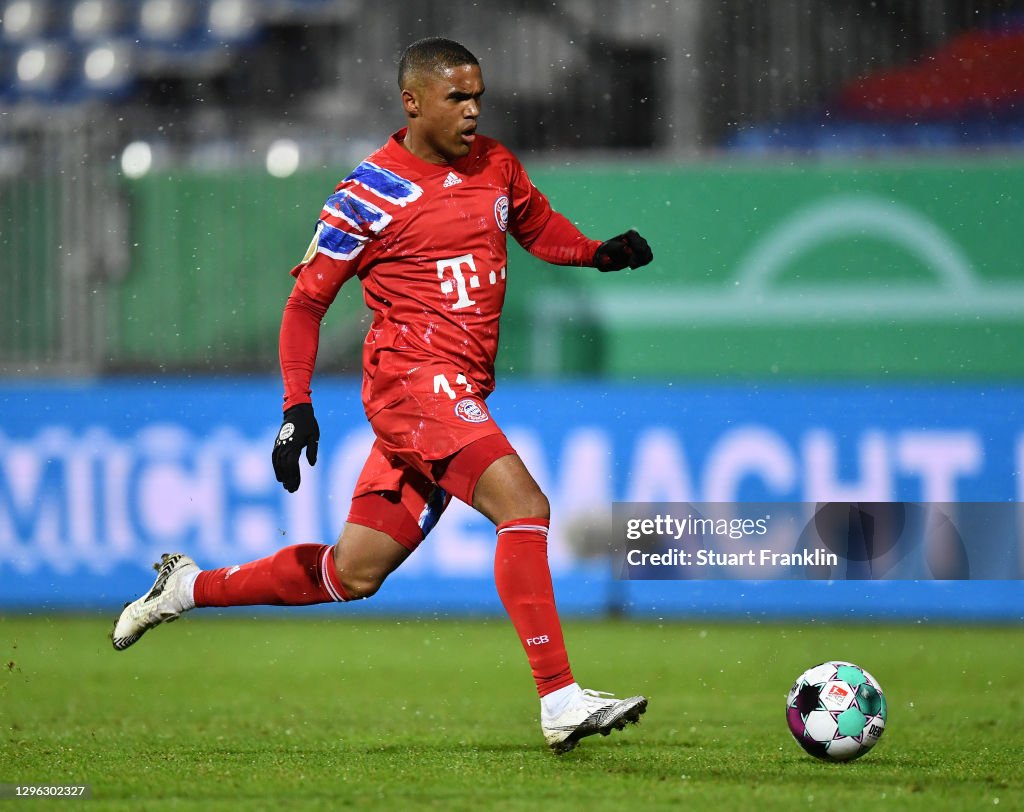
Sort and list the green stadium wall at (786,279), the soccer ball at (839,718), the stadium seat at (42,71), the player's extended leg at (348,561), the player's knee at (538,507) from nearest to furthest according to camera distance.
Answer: the soccer ball at (839,718) < the player's knee at (538,507) < the player's extended leg at (348,561) < the green stadium wall at (786,279) < the stadium seat at (42,71)

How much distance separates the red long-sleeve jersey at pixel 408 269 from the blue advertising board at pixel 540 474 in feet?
12.1

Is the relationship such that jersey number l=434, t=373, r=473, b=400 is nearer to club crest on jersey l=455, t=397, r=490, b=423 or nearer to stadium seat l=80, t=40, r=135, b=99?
club crest on jersey l=455, t=397, r=490, b=423

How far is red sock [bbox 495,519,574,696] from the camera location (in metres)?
4.40

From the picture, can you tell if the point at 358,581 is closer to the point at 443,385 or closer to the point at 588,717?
the point at 443,385

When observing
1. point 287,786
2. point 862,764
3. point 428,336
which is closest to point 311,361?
point 428,336

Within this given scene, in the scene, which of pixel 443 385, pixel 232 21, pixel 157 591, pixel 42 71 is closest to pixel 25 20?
pixel 42 71

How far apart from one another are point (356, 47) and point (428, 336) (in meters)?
7.58

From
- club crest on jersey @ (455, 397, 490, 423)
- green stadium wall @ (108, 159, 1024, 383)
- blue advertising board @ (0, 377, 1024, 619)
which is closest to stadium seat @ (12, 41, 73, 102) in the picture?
green stadium wall @ (108, 159, 1024, 383)

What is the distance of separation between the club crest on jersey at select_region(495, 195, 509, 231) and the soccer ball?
169 cm

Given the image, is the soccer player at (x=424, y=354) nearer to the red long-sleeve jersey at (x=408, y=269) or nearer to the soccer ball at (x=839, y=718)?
the red long-sleeve jersey at (x=408, y=269)

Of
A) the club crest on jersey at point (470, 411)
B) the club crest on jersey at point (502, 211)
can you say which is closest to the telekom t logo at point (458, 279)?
the club crest on jersey at point (502, 211)

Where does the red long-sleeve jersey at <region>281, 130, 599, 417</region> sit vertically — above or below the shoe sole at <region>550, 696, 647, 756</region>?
above

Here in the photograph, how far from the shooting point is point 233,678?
682cm

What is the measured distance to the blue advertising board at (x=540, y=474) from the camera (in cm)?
825
